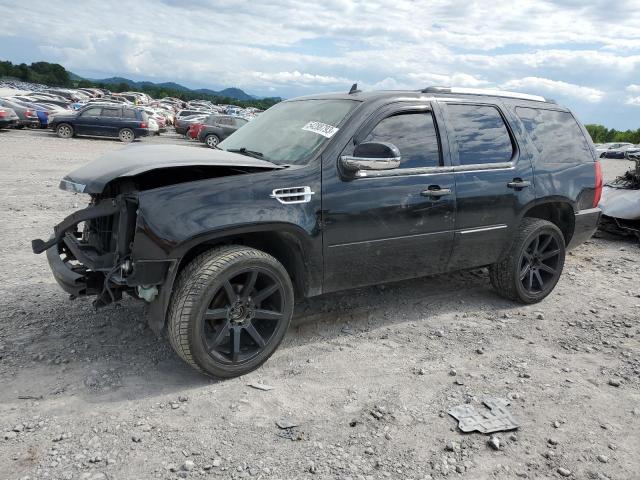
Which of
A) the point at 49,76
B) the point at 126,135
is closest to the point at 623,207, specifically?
the point at 126,135

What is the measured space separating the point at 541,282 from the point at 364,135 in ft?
8.32

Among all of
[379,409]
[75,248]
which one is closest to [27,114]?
[75,248]

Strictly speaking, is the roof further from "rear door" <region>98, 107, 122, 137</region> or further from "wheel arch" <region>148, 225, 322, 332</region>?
"rear door" <region>98, 107, 122, 137</region>

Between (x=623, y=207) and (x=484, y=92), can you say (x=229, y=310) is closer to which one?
(x=484, y=92)

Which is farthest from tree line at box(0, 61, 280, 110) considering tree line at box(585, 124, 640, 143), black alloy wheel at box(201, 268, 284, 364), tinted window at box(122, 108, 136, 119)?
black alloy wheel at box(201, 268, 284, 364)

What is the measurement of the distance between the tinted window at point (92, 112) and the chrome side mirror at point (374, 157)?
868 inches

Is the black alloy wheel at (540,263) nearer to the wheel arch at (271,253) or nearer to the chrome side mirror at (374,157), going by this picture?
the chrome side mirror at (374,157)

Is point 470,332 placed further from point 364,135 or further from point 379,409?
point 364,135

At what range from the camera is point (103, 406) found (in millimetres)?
3201

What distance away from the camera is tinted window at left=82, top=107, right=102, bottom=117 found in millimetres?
22875

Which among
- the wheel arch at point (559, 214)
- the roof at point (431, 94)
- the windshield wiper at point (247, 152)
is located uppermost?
the roof at point (431, 94)

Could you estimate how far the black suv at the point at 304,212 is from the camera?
3344mm

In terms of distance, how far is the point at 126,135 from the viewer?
23.4 meters

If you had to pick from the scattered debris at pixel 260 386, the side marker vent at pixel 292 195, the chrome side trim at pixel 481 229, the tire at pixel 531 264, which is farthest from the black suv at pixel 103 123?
the scattered debris at pixel 260 386
